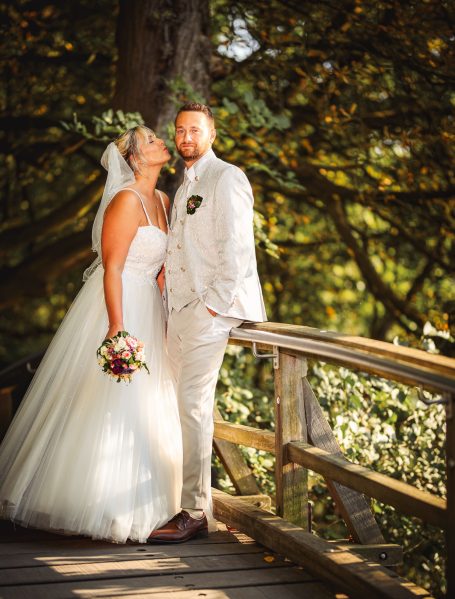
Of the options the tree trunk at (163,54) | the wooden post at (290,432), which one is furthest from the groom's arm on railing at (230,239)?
the tree trunk at (163,54)

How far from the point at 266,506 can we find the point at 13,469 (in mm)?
1263

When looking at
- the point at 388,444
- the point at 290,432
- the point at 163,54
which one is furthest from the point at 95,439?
the point at 163,54

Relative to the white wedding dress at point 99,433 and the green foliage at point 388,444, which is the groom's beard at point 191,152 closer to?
the white wedding dress at point 99,433

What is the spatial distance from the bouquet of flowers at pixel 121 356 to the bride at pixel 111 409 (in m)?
0.19

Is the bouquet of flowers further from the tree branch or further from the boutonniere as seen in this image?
the tree branch

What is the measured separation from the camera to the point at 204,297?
3.85m

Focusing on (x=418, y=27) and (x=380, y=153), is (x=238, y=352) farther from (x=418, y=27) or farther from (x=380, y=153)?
(x=418, y=27)

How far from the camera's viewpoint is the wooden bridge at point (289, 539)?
292 cm

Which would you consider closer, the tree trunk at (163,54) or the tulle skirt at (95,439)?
the tulle skirt at (95,439)

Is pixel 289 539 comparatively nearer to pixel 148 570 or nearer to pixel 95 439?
pixel 148 570

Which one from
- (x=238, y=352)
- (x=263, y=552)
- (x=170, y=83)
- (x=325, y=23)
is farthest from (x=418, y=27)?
(x=263, y=552)

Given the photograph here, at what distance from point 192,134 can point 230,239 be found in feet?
1.87

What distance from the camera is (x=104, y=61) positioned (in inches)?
335

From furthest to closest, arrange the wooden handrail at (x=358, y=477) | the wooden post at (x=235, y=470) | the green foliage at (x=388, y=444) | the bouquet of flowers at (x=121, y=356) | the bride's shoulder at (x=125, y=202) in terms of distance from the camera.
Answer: the green foliage at (x=388, y=444)
the wooden post at (x=235, y=470)
the bride's shoulder at (x=125, y=202)
the bouquet of flowers at (x=121, y=356)
the wooden handrail at (x=358, y=477)
